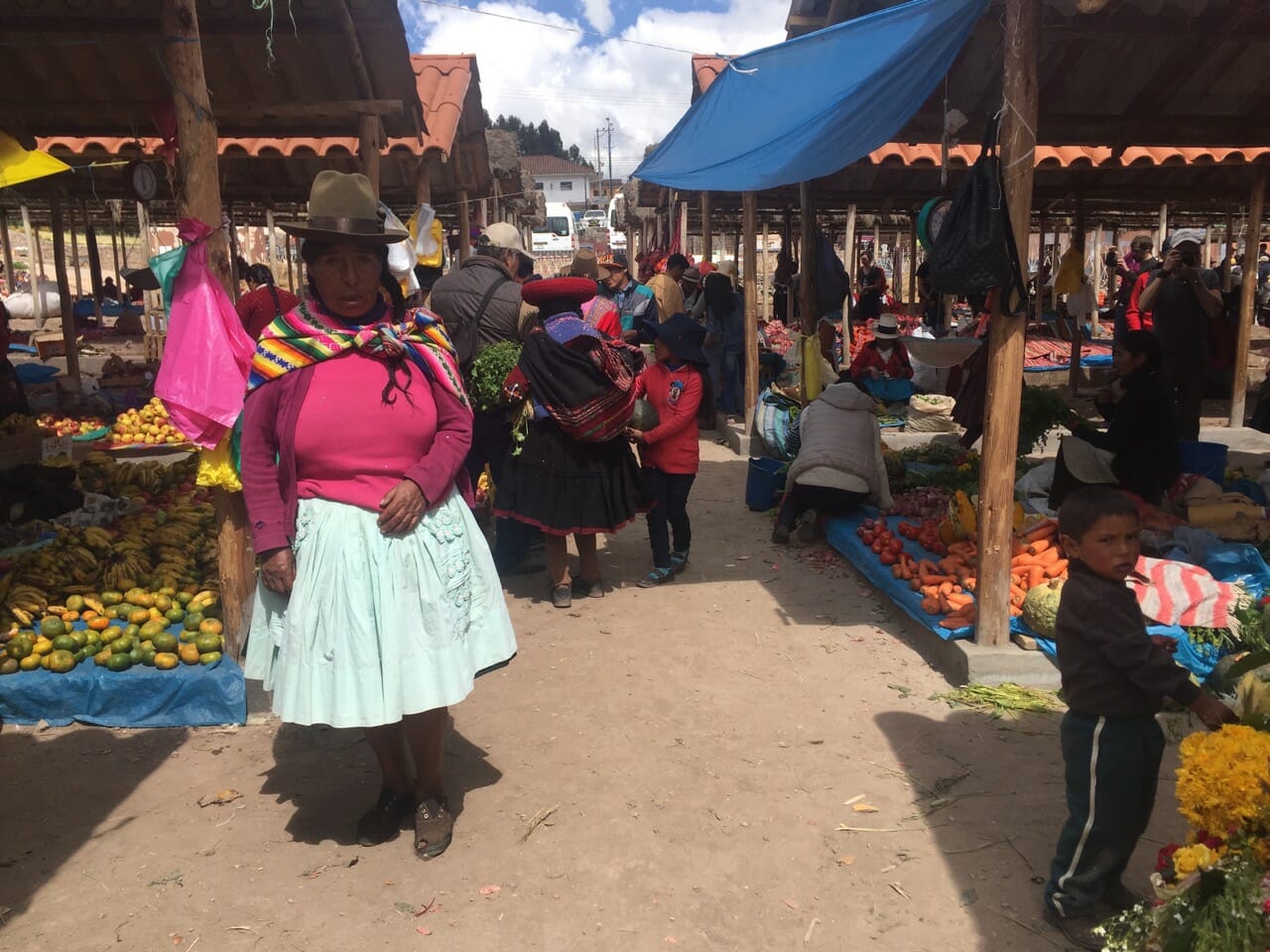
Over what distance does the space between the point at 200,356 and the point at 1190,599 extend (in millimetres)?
4749

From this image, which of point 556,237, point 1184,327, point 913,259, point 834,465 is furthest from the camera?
point 556,237

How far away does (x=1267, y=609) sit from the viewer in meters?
4.31

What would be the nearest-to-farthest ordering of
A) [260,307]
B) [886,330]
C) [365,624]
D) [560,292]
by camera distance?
[365,624]
[260,307]
[560,292]
[886,330]

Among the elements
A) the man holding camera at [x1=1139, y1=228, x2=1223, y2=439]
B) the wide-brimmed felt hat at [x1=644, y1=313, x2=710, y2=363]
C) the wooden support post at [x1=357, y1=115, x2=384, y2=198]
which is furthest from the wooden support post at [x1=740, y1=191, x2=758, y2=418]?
the wooden support post at [x1=357, y1=115, x2=384, y2=198]

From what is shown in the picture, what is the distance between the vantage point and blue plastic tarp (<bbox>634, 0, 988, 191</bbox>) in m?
4.59

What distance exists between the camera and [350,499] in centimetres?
289

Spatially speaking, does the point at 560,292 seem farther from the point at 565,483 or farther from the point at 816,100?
the point at 816,100

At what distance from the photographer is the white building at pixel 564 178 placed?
8857 cm

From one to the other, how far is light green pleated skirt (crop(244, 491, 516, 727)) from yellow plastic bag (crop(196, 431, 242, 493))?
1.22m

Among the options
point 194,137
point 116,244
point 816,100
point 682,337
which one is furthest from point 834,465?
point 116,244

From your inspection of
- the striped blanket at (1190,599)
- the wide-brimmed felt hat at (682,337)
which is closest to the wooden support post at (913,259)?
the wide-brimmed felt hat at (682,337)

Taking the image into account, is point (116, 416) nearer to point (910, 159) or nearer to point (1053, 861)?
point (910, 159)

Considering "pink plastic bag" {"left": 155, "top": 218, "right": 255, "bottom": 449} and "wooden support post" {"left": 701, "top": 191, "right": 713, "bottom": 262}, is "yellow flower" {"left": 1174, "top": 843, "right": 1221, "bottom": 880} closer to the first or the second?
"pink plastic bag" {"left": 155, "top": 218, "right": 255, "bottom": 449}

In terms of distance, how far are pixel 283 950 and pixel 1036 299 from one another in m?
18.2
